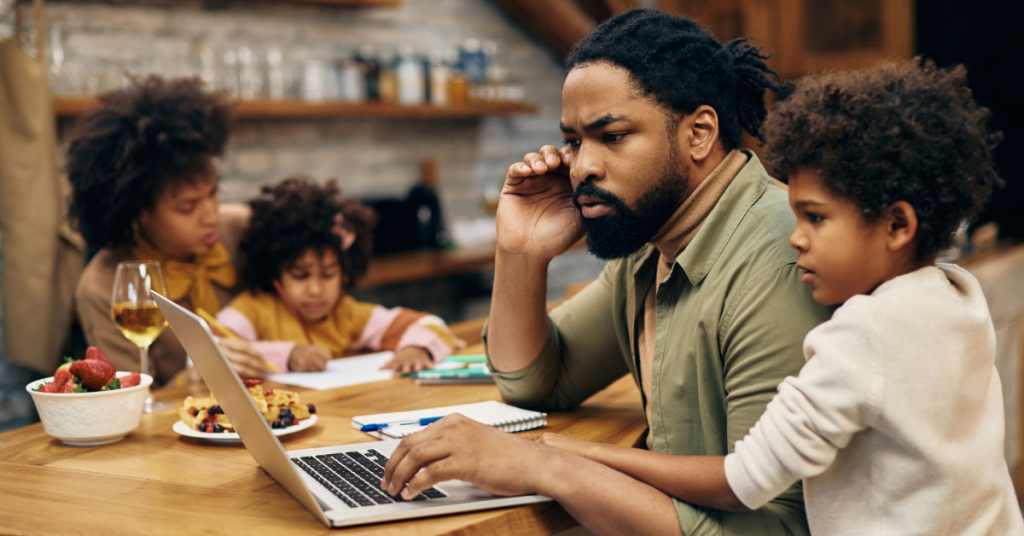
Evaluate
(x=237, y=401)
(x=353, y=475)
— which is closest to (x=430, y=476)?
(x=353, y=475)

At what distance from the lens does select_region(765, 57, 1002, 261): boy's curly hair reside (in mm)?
1057

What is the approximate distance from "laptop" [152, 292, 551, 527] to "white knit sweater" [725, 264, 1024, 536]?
1.01 ft

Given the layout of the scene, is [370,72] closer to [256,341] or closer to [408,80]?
[408,80]

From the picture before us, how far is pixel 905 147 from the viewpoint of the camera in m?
1.05

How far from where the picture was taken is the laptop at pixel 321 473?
103 cm

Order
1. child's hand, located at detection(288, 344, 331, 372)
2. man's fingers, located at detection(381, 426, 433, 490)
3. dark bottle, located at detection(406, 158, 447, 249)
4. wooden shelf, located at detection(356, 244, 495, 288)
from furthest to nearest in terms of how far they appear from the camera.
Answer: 1. dark bottle, located at detection(406, 158, 447, 249)
2. wooden shelf, located at detection(356, 244, 495, 288)
3. child's hand, located at detection(288, 344, 331, 372)
4. man's fingers, located at detection(381, 426, 433, 490)

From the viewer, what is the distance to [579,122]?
135cm

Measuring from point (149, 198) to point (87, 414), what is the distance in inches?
41.9

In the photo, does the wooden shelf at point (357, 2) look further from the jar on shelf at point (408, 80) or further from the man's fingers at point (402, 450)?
the man's fingers at point (402, 450)


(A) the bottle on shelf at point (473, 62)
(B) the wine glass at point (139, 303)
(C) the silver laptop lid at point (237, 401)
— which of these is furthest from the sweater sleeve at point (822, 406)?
(A) the bottle on shelf at point (473, 62)

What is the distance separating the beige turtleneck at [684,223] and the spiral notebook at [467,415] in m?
0.19

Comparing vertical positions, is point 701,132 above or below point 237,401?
above

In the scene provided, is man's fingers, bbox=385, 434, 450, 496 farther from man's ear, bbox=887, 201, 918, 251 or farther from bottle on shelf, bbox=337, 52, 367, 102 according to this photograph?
bottle on shelf, bbox=337, 52, 367, 102

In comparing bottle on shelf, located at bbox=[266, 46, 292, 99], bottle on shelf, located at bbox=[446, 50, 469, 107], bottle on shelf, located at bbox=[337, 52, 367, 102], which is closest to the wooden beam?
bottle on shelf, located at bbox=[446, 50, 469, 107]
